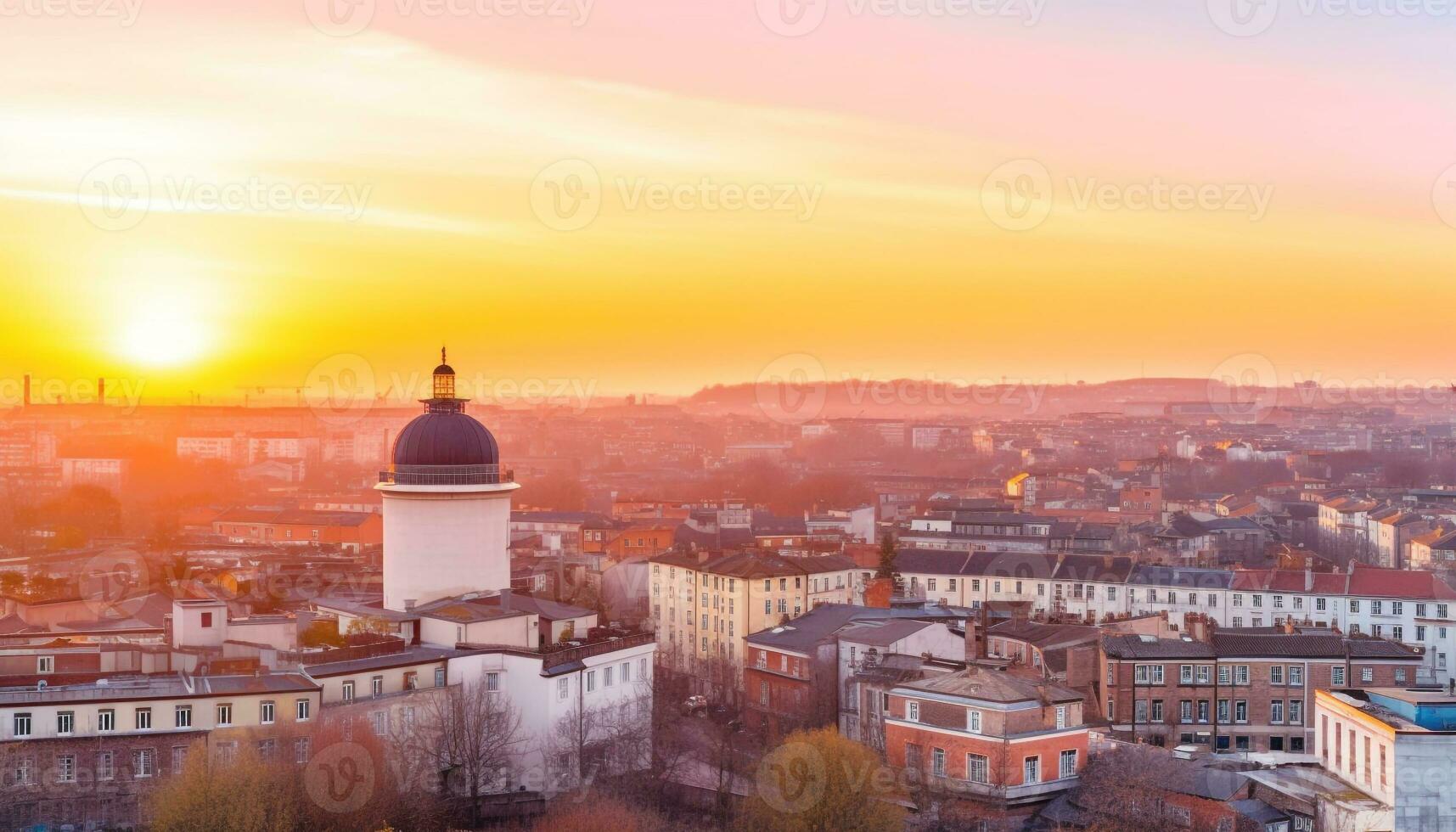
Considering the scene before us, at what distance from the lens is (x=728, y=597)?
4109 centimetres

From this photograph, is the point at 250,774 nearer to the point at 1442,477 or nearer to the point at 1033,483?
the point at 1033,483

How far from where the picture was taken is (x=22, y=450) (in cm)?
11931

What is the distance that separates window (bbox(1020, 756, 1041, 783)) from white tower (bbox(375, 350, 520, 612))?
11.9m

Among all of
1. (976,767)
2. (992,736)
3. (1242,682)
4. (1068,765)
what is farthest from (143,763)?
(1242,682)

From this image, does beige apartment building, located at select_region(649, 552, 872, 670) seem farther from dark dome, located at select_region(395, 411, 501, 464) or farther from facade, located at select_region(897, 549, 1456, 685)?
dark dome, located at select_region(395, 411, 501, 464)

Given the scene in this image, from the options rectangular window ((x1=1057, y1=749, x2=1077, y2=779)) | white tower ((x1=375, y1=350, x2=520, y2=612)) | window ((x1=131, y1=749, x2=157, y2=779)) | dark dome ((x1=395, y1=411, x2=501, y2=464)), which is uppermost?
dark dome ((x1=395, y1=411, x2=501, y2=464))

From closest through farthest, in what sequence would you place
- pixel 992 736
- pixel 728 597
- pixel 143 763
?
pixel 143 763
pixel 992 736
pixel 728 597

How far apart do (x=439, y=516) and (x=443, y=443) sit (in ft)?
4.87

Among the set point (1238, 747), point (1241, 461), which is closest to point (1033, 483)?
point (1241, 461)

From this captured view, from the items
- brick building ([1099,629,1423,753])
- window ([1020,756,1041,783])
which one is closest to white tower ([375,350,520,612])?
window ([1020,756,1041,783])

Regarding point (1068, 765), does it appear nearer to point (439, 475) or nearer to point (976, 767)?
point (976, 767)

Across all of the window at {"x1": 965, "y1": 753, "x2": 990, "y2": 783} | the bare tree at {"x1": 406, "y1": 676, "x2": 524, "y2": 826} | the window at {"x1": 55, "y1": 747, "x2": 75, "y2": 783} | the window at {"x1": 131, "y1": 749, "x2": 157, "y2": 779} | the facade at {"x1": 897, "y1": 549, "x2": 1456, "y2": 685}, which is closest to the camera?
the window at {"x1": 55, "y1": 747, "x2": 75, "y2": 783}

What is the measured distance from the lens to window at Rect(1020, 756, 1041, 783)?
24406 millimetres

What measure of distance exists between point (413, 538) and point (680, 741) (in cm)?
684
